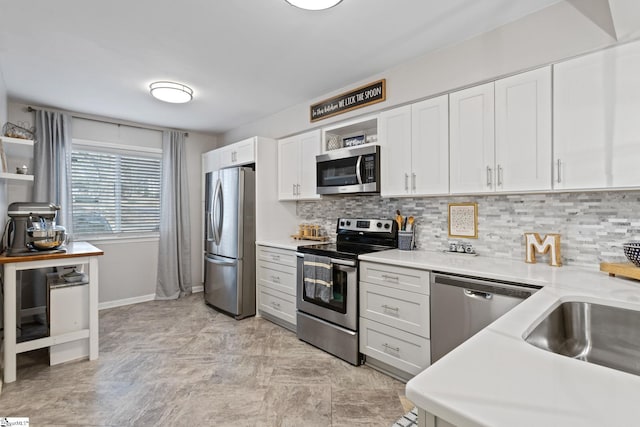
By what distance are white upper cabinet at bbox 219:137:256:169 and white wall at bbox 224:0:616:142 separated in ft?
4.48

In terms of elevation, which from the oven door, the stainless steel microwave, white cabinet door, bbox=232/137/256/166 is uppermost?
white cabinet door, bbox=232/137/256/166

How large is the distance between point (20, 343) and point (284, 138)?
3.06 m

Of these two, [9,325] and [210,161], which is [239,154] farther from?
[9,325]

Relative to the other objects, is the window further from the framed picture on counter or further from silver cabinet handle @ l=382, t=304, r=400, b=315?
the framed picture on counter

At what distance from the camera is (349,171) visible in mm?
2994

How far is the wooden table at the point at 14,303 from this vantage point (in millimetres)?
2340

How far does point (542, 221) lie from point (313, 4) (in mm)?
2032

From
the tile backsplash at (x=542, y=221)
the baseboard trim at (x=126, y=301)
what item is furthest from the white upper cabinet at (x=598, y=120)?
the baseboard trim at (x=126, y=301)

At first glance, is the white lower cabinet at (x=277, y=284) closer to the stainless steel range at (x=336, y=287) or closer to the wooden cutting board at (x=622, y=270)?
the stainless steel range at (x=336, y=287)

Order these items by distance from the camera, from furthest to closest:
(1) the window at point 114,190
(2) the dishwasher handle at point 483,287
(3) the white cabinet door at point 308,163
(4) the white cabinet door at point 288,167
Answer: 1. (1) the window at point 114,190
2. (4) the white cabinet door at point 288,167
3. (3) the white cabinet door at point 308,163
4. (2) the dishwasher handle at point 483,287

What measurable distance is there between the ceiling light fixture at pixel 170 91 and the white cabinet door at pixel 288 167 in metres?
1.16

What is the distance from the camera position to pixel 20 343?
2420 millimetres

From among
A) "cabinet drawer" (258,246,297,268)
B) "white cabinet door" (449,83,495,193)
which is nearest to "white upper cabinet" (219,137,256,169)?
"cabinet drawer" (258,246,297,268)

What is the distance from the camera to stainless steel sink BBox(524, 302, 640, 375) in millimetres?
1102
